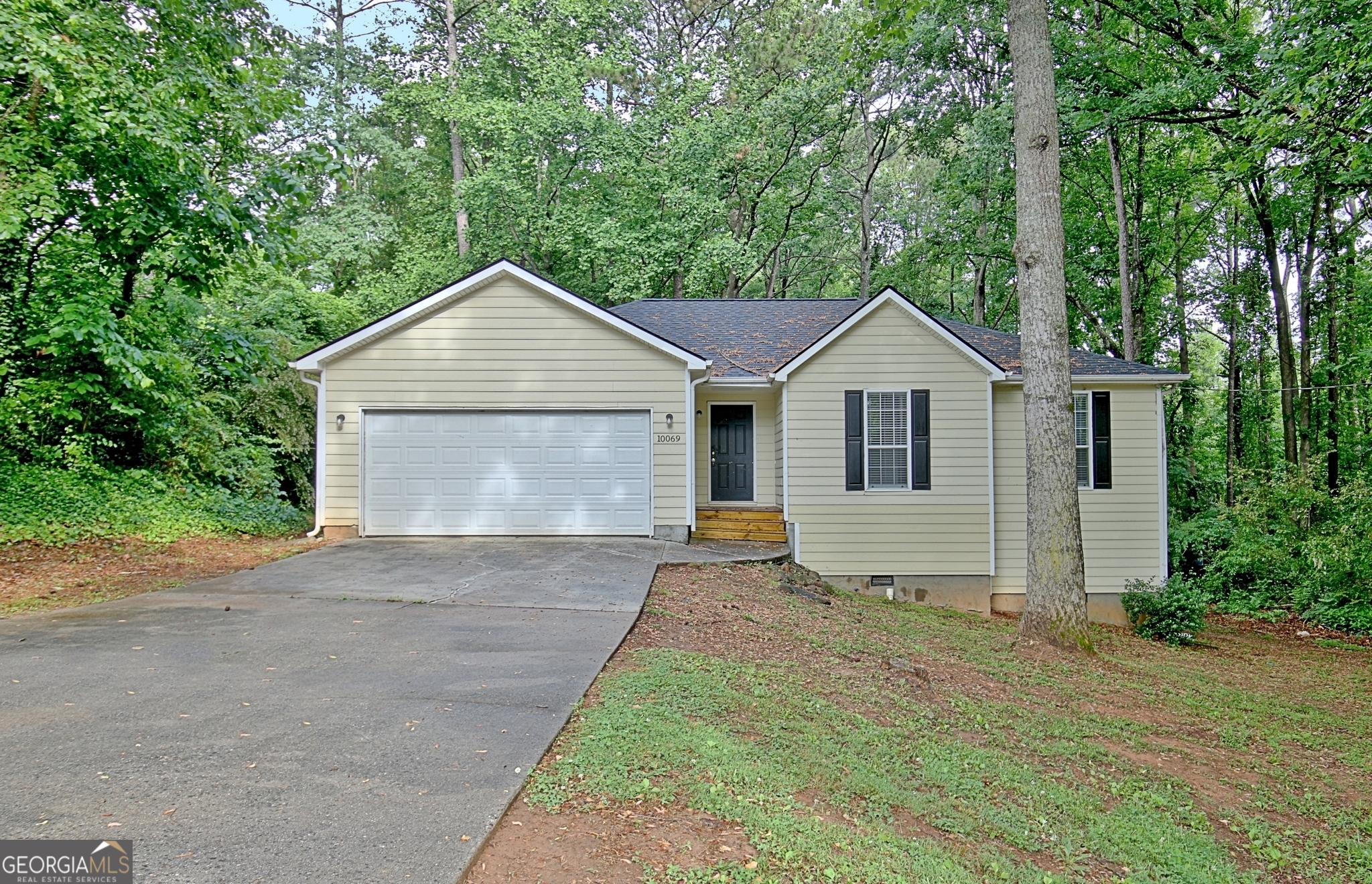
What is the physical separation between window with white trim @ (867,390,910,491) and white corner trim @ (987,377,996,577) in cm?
125

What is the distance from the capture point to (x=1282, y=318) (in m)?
16.0

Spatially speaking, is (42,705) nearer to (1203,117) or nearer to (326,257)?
(1203,117)

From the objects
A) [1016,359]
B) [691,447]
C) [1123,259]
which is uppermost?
[1123,259]

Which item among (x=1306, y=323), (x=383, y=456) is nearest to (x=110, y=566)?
(x=383, y=456)

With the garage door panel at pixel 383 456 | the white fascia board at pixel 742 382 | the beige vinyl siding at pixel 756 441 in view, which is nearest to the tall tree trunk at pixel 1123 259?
the beige vinyl siding at pixel 756 441

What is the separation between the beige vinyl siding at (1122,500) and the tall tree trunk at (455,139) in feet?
50.3

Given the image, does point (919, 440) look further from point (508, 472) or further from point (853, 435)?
point (508, 472)

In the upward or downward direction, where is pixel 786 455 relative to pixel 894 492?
upward

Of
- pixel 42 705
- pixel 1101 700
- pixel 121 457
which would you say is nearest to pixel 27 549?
pixel 121 457

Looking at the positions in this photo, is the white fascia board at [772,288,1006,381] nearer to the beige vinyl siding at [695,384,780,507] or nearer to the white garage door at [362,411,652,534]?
the beige vinyl siding at [695,384,780,507]

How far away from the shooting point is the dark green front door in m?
12.7

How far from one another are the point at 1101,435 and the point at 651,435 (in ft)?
24.3

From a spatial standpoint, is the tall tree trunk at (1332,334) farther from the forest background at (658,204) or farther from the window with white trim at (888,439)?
the window with white trim at (888,439)

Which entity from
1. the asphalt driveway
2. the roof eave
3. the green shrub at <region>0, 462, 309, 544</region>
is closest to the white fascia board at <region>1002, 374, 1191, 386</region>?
the roof eave
